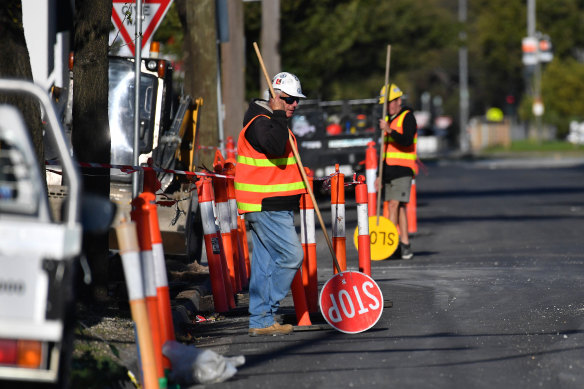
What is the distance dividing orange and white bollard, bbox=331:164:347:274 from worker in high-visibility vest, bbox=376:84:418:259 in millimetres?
3738

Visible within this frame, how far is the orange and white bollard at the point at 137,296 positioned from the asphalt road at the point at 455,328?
0.73m

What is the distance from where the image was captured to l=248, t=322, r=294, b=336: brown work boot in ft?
29.1

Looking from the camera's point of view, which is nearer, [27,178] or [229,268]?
[27,178]

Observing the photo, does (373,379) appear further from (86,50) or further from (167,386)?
(86,50)

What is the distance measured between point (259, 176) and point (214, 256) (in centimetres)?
170

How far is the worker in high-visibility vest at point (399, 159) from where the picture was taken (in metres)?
14.1

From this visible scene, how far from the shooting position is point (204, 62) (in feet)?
58.0

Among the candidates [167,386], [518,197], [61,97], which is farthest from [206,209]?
[518,197]

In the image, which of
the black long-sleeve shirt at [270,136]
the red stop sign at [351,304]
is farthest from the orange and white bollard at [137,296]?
the red stop sign at [351,304]

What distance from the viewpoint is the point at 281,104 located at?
28.9ft

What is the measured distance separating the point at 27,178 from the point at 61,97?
9.34 metres

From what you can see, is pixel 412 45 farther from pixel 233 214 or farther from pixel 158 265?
pixel 158 265

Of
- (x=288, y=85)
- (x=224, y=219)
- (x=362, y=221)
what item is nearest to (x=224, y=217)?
(x=224, y=219)

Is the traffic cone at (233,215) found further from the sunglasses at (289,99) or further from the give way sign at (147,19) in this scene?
the sunglasses at (289,99)
